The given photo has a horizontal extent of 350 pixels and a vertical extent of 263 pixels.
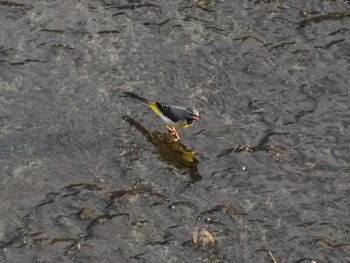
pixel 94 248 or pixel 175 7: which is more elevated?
pixel 175 7

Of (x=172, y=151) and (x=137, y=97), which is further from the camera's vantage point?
(x=137, y=97)

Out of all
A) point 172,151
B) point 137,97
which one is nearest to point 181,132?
point 172,151

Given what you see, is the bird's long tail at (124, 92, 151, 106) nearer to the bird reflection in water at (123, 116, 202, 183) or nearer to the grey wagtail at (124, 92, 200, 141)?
the grey wagtail at (124, 92, 200, 141)

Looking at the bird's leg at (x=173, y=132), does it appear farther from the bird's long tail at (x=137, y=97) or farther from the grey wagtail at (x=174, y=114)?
the bird's long tail at (x=137, y=97)

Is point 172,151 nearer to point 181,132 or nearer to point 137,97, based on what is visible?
point 181,132

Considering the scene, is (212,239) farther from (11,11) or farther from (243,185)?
(11,11)

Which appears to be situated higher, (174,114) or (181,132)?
(174,114)

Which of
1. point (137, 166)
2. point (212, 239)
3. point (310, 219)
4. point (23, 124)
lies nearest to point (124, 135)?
point (137, 166)
